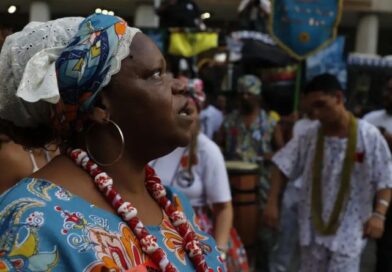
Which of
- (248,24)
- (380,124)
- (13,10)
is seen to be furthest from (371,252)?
(13,10)

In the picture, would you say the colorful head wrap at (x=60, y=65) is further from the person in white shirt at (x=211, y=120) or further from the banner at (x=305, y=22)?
the person in white shirt at (x=211, y=120)

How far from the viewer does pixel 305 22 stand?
21.0 feet

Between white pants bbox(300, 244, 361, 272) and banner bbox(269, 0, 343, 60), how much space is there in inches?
90.3

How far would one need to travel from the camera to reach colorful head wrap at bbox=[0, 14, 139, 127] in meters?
1.57

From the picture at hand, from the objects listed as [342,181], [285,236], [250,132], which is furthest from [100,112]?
[250,132]

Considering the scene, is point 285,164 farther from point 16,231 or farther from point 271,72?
point 16,231

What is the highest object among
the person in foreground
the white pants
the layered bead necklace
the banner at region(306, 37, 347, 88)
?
the layered bead necklace

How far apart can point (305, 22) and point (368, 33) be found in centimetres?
1485

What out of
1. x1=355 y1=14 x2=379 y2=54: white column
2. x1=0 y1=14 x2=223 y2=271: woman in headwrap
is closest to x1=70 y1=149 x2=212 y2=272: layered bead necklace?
x1=0 y1=14 x2=223 y2=271: woman in headwrap

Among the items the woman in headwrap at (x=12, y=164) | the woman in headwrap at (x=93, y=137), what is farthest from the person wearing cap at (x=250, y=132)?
the woman in headwrap at (x=93, y=137)

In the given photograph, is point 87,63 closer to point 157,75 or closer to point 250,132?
point 157,75

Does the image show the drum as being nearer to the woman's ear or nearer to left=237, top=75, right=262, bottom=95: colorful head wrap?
left=237, top=75, right=262, bottom=95: colorful head wrap

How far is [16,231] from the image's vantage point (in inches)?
56.9

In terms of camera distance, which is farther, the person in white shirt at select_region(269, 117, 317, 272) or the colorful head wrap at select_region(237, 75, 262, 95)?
the colorful head wrap at select_region(237, 75, 262, 95)
